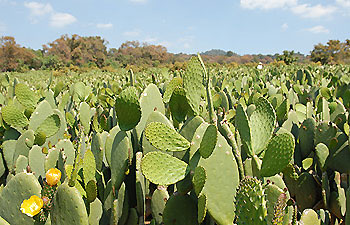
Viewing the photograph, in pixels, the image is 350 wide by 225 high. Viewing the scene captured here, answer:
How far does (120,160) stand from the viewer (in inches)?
41.8

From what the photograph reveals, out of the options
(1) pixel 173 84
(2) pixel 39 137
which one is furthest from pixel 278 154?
(2) pixel 39 137

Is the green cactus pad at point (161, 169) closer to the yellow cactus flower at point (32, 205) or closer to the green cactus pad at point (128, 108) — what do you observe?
the green cactus pad at point (128, 108)

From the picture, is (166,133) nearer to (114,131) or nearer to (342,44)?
(114,131)

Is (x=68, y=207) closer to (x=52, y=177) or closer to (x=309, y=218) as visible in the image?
(x=52, y=177)

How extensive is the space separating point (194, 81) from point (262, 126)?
28 cm

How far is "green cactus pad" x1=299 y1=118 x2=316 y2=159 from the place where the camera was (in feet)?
4.81

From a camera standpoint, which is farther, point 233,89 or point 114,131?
point 233,89

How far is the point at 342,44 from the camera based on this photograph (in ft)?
119

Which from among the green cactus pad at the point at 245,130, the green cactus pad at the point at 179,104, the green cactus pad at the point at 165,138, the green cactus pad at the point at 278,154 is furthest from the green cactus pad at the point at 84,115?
the green cactus pad at the point at 278,154

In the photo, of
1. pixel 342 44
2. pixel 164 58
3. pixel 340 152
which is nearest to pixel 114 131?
pixel 340 152

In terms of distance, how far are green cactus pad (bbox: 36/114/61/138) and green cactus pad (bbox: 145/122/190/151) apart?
2.42ft

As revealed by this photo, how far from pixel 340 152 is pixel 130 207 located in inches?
37.5

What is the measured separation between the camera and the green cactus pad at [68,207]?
0.80 m

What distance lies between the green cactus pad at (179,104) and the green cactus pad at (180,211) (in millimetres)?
403
